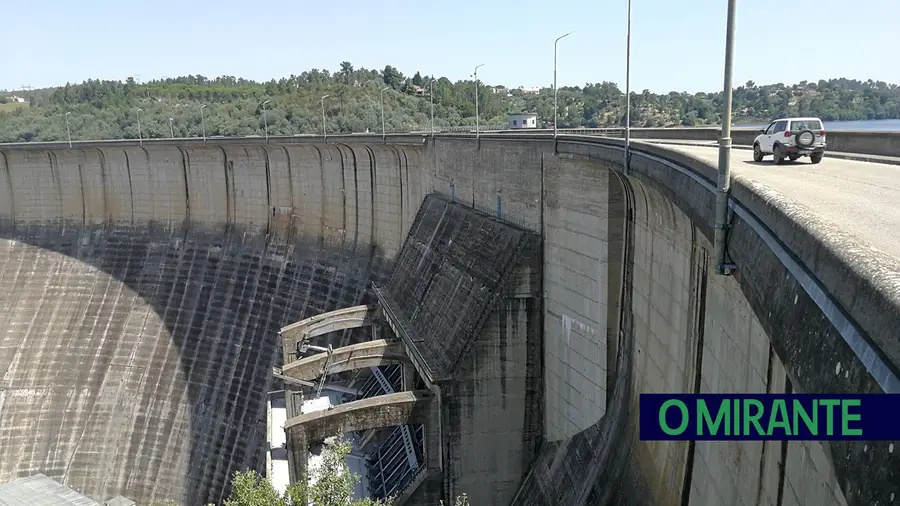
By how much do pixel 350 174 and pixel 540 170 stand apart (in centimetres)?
1441

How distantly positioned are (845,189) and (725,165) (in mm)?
1929

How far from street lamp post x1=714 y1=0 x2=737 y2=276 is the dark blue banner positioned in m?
2.66

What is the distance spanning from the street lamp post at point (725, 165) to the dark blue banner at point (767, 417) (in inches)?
105

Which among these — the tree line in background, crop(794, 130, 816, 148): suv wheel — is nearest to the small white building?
the tree line in background

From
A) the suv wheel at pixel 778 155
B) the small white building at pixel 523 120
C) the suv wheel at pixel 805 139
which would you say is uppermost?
the small white building at pixel 523 120

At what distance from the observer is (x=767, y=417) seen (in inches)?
144

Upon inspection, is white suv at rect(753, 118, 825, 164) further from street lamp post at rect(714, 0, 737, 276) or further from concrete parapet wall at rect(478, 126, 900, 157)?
street lamp post at rect(714, 0, 737, 276)

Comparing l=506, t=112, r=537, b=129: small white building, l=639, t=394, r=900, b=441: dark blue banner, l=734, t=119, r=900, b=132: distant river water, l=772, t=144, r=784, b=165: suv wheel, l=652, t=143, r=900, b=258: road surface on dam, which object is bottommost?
l=639, t=394, r=900, b=441: dark blue banner

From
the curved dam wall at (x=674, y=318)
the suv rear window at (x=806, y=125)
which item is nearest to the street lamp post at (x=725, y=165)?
the curved dam wall at (x=674, y=318)

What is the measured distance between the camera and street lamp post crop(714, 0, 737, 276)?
19.0 feet

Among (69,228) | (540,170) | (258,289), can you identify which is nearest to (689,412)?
(540,170)

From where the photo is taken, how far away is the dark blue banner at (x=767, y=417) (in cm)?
319

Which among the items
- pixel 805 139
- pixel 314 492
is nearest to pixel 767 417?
pixel 805 139

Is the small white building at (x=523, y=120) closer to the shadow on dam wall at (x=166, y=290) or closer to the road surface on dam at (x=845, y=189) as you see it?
the shadow on dam wall at (x=166, y=290)
